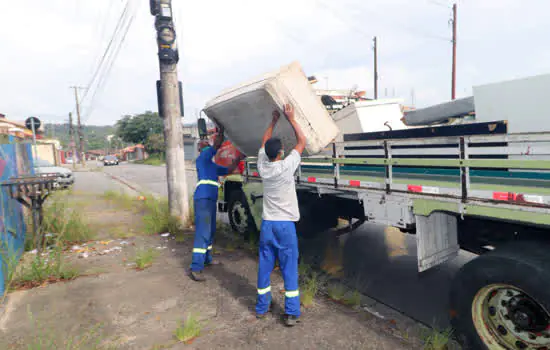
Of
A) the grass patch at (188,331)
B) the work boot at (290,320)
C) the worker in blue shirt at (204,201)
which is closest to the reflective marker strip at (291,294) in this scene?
the work boot at (290,320)

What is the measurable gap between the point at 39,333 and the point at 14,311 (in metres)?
0.86

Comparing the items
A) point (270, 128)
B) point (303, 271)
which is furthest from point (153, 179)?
point (270, 128)

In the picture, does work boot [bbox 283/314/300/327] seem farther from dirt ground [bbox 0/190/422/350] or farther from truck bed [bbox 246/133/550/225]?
truck bed [bbox 246/133/550/225]

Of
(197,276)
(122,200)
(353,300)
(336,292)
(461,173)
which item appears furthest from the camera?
(122,200)

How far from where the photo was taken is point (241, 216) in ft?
20.6

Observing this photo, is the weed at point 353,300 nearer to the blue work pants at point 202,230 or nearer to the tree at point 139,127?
the blue work pants at point 202,230

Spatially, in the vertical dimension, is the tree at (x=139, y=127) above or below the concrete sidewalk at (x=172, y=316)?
above

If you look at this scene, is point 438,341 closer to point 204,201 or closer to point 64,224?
point 204,201

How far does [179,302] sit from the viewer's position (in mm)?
3824

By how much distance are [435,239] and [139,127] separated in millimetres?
55112

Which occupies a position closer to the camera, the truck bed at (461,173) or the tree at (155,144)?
the truck bed at (461,173)

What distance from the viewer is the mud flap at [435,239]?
3.18 metres

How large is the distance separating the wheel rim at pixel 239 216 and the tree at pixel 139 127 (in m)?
49.7

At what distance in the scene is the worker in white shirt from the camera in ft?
11.0
